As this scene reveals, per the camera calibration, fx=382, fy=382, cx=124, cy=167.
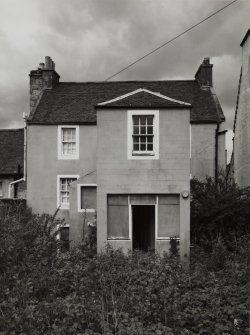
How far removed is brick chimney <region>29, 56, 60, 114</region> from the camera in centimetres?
2634

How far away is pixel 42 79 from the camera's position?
26734 millimetres

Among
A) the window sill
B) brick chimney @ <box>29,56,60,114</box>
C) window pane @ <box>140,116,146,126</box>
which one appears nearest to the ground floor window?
window pane @ <box>140,116,146,126</box>

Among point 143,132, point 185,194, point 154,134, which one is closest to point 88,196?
point 143,132

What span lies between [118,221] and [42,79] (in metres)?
15.5

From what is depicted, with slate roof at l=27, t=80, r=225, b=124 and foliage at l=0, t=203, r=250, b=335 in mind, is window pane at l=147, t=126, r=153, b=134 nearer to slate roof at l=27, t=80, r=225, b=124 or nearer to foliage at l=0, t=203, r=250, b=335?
foliage at l=0, t=203, r=250, b=335

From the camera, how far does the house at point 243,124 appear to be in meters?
21.2

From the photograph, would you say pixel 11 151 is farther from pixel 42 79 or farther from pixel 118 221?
pixel 118 221

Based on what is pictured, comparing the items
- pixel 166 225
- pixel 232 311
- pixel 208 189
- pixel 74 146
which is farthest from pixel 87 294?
pixel 74 146

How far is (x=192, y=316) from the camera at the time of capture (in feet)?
27.5

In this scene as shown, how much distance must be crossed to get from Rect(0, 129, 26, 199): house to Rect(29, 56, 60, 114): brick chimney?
588cm

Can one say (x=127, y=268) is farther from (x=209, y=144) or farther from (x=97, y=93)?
(x=97, y=93)

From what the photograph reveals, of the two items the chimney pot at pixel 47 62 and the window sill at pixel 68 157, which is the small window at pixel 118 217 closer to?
the window sill at pixel 68 157

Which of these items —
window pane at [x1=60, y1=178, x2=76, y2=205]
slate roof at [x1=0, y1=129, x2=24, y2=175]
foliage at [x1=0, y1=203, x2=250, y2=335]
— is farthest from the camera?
slate roof at [x1=0, y1=129, x2=24, y2=175]

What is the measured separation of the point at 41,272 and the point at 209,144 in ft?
49.4
